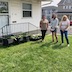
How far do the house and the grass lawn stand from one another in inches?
178

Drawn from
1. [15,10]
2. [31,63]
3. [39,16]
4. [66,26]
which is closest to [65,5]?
[39,16]

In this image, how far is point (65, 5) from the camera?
197ft

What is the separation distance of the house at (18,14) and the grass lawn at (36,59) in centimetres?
451

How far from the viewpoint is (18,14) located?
14.7 meters

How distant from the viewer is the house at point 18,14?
1327 cm

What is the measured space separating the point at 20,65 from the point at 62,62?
1694 millimetres

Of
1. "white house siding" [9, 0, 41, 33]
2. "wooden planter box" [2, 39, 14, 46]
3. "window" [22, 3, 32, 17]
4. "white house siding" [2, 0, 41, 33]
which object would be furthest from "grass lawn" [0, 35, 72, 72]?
"window" [22, 3, 32, 17]

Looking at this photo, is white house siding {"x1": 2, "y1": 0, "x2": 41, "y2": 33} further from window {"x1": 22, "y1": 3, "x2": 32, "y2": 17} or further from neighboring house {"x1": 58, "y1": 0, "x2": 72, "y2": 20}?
neighboring house {"x1": 58, "y1": 0, "x2": 72, "y2": 20}

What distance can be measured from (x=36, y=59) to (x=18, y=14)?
7.77 m

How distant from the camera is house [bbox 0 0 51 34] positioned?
522 inches

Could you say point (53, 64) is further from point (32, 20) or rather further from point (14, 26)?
point (32, 20)

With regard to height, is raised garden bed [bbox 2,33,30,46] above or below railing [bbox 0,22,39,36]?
below

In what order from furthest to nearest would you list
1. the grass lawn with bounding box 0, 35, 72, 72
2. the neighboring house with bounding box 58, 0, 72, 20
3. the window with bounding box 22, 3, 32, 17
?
the neighboring house with bounding box 58, 0, 72, 20 < the window with bounding box 22, 3, 32, 17 < the grass lawn with bounding box 0, 35, 72, 72

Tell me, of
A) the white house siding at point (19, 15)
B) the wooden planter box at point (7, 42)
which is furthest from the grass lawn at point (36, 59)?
the white house siding at point (19, 15)
